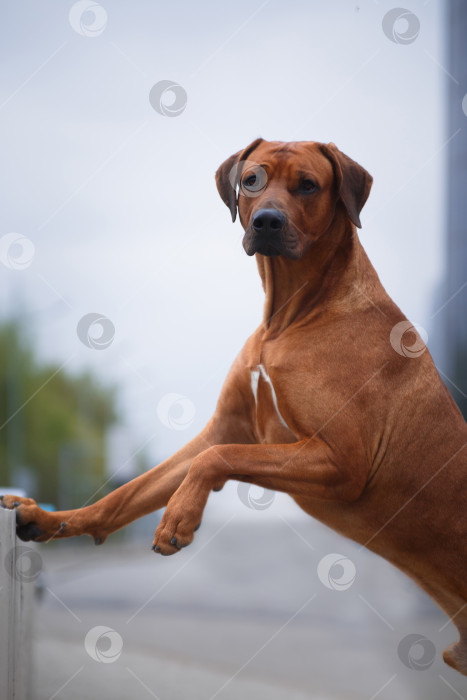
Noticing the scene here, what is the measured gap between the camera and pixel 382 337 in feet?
6.56

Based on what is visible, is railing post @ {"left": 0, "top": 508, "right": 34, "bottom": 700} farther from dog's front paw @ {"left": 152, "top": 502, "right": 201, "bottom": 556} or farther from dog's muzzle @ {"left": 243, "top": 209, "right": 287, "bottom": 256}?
dog's muzzle @ {"left": 243, "top": 209, "right": 287, "bottom": 256}

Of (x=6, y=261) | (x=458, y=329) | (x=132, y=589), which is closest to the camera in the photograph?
(x=6, y=261)

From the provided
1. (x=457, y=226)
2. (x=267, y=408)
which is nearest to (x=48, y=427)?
(x=457, y=226)

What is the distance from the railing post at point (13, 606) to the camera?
1.86m

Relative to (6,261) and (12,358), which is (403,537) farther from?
(12,358)

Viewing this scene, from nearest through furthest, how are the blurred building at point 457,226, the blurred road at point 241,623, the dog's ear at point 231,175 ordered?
the dog's ear at point 231,175 < the blurred road at point 241,623 < the blurred building at point 457,226

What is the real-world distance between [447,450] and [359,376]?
357mm

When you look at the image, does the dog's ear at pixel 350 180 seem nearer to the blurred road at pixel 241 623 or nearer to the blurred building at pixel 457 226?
the blurred road at pixel 241 623

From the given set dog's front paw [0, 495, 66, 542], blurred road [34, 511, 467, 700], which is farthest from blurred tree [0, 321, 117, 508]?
dog's front paw [0, 495, 66, 542]

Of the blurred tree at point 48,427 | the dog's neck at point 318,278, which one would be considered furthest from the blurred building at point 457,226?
the blurred tree at point 48,427

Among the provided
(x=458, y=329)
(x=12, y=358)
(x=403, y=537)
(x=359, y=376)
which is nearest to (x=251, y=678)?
(x=458, y=329)

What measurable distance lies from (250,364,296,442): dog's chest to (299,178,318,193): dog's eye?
1.55 feet

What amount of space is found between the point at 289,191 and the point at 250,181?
113 mm

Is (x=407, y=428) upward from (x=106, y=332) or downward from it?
upward
